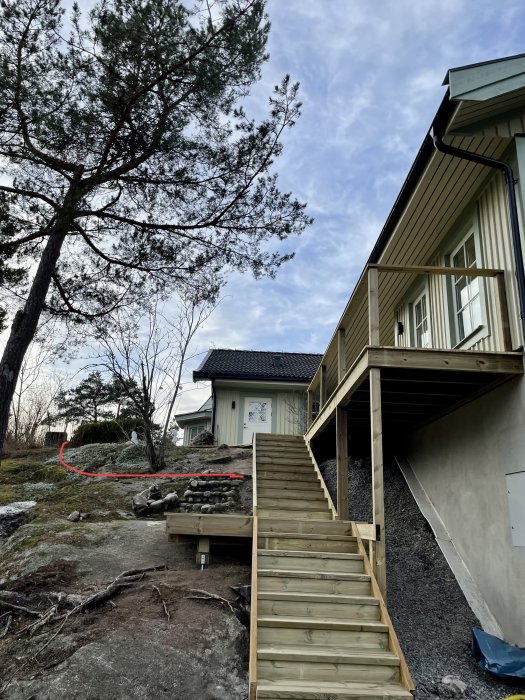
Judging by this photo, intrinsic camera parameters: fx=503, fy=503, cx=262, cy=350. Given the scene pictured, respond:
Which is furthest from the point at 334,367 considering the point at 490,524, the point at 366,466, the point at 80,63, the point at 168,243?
the point at 80,63

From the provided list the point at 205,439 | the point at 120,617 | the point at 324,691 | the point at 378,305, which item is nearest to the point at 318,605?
the point at 324,691

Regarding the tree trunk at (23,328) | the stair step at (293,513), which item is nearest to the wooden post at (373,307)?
the stair step at (293,513)

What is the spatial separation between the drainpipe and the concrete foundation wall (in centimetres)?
95

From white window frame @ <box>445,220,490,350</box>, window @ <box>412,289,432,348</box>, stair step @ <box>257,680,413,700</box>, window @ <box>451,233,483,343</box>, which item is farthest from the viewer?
window @ <box>412,289,432,348</box>

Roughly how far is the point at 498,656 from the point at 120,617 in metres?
3.23

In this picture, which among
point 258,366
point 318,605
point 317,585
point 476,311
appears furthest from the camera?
point 258,366

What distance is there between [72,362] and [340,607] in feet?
22.2

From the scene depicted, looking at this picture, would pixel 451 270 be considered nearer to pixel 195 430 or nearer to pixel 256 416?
pixel 256 416

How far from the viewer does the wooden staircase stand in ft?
11.9

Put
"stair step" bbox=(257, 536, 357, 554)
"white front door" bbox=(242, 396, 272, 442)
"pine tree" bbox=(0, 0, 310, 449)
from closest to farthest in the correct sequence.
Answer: "stair step" bbox=(257, 536, 357, 554) → "pine tree" bbox=(0, 0, 310, 449) → "white front door" bbox=(242, 396, 272, 442)

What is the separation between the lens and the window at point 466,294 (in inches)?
243

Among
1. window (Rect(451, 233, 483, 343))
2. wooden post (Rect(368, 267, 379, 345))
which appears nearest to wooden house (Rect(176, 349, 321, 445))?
window (Rect(451, 233, 483, 343))

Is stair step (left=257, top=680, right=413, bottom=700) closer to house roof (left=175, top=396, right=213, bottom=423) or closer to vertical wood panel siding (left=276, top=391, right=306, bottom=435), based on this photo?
vertical wood panel siding (left=276, top=391, right=306, bottom=435)

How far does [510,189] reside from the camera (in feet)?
16.6
